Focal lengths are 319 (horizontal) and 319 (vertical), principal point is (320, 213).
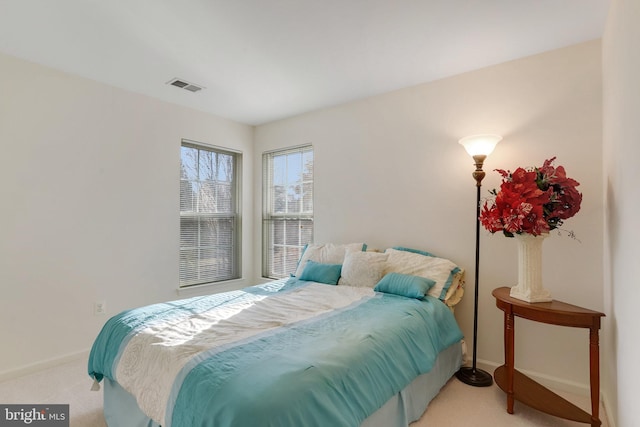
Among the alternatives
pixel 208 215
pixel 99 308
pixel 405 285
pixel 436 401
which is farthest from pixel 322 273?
pixel 99 308

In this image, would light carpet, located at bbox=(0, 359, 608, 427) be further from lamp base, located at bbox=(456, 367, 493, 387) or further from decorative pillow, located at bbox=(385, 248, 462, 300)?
decorative pillow, located at bbox=(385, 248, 462, 300)

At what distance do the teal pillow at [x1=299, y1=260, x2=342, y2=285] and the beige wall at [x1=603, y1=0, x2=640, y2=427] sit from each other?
6.37 ft

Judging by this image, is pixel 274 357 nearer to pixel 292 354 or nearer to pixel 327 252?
pixel 292 354

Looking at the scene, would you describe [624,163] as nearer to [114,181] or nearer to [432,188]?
[432,188]

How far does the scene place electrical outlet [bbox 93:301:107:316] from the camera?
300 centimetres

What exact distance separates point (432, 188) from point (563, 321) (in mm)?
1454

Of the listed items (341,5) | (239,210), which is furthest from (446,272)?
(239,210)

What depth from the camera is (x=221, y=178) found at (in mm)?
4234

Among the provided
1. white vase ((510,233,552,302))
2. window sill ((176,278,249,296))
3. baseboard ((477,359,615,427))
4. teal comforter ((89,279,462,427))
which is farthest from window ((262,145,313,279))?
baseboard ((477,359,615,427))

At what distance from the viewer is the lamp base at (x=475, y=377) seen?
2.37 metres

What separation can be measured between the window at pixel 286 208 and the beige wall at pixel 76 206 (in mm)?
1197

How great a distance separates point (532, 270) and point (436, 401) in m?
1.08

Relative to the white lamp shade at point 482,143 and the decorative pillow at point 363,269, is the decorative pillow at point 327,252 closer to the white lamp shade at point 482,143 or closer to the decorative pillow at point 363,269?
the decorative pillow at point 363,269

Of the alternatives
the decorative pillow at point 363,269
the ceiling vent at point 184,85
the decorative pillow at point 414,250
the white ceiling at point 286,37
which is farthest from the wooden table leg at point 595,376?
the ceiling vent at point 184,85
